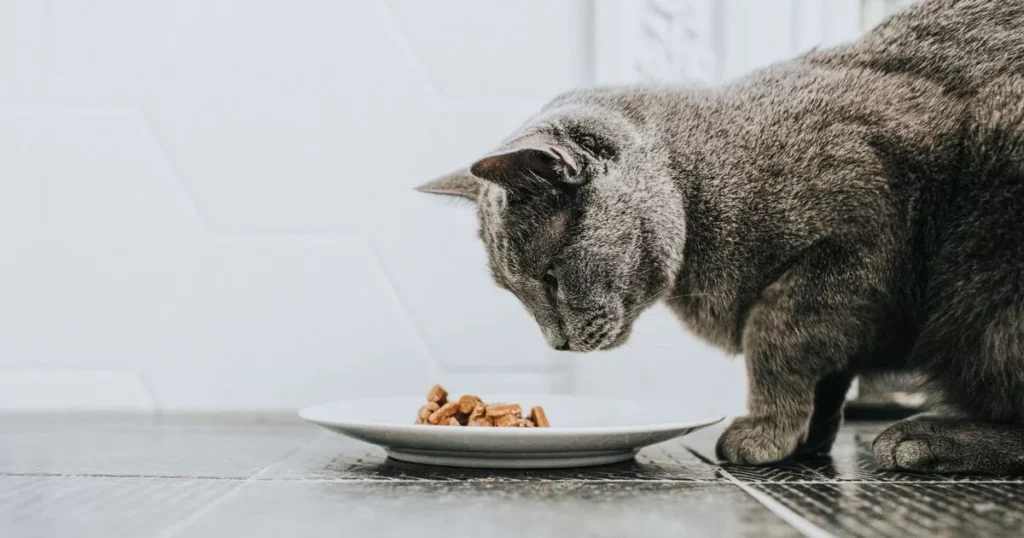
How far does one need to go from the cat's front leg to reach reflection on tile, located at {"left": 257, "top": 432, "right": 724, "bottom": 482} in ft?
0.25

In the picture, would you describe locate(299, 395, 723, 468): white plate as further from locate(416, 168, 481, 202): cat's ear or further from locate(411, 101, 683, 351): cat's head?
locate(416, 168, 481, 202): cat's ear

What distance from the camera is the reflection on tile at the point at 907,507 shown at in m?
0.66

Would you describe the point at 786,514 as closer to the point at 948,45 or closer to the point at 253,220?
the point at 948,45

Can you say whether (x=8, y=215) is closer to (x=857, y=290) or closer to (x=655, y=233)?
(x=655, y=233)

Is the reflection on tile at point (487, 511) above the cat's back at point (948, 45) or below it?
below

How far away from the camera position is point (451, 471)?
0.93 meters

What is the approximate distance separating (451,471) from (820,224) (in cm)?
50

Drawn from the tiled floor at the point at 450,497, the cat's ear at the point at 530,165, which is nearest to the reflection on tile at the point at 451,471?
the tiled floor at the point at 450,497

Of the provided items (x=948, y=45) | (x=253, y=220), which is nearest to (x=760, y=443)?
(x=948, y=45)

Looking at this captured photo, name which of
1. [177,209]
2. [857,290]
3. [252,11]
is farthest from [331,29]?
[857,290]

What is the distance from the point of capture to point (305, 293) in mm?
1604

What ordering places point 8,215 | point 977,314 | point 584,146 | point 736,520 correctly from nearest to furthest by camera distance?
1. point 736,520
2. point 977,314
3. point 584,146
4. point 8,215

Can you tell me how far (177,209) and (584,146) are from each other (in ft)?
2.98

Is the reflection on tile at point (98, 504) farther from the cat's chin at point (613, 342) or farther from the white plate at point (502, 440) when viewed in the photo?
the cat's chin at point (613, 342)
